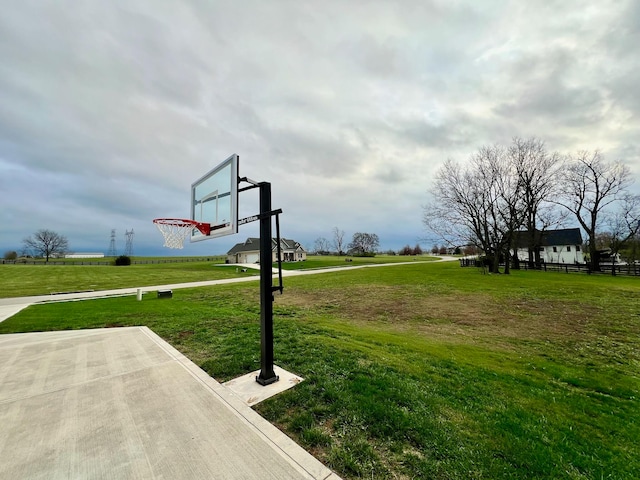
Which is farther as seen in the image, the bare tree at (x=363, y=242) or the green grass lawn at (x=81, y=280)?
the bare tree at (x=363, y=242)

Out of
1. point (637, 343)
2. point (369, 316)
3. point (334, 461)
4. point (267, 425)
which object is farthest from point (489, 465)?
point (637, 343)

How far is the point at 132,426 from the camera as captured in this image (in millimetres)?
2957

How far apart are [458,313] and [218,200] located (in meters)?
9.74

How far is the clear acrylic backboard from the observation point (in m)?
4.62

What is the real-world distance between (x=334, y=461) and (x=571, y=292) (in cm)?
1808

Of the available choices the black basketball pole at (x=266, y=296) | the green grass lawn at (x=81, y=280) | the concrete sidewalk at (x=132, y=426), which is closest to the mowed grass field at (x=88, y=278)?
the green grass lawn at (x=81, y=280)

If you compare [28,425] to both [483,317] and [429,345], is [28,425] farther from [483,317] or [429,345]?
[483,317]

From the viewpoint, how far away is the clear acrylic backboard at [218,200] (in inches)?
182

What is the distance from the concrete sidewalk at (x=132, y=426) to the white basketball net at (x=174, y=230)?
333 centimetres

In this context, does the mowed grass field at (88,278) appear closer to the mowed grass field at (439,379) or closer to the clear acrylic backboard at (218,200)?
the mowed grass field at (439,379)

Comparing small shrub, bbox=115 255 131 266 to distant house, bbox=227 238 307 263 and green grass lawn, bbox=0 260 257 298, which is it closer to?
green grass lawn, bbox=0 260 257 298

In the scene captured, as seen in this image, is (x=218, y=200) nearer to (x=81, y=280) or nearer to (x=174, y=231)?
(x=174, y=231)

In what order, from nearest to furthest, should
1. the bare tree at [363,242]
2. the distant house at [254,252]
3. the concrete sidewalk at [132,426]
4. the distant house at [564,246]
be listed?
the concrete sidewalk at [132,426] → the distant house at [564,246] → the distant house at [254,252] → the bare tree at [363,242]

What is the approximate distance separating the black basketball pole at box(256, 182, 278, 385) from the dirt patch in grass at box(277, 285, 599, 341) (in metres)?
5.35
